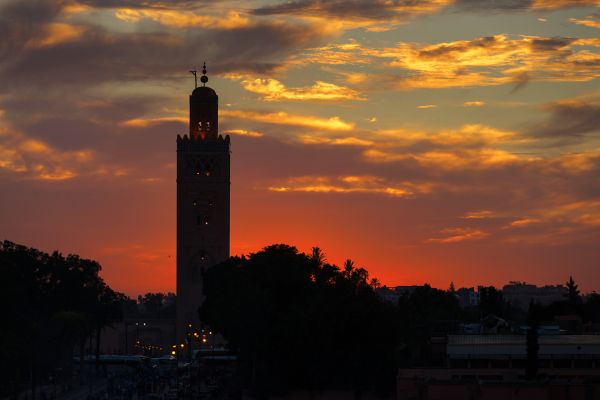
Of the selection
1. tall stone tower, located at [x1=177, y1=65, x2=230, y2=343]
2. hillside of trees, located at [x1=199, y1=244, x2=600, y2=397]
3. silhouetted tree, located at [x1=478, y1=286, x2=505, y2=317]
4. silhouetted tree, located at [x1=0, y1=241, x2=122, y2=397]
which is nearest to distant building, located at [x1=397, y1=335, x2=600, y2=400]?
hillside of trees, located at [x1=199, y1=244, x2=600, y2=397]

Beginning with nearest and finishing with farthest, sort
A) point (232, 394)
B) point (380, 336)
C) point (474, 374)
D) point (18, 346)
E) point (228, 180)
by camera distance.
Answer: point (474, 374) → point (380, 336) → point (232, 394) → point (18, 346) → point (228, 180)

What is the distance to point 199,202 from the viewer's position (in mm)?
166875

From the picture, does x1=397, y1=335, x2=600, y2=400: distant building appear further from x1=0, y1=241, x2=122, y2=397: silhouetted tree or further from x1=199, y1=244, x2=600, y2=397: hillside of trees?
x1=0, y1=241, x2=122, y2=397: silhouetted tree

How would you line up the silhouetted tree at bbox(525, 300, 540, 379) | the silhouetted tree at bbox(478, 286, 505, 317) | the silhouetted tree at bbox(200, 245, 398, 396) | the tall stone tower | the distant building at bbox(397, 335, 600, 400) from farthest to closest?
the tall stone tower < the silhouetted tree at bbox(478, 286, 505, 317) < the silhouetted tree at bbox(200, 245, 398, 396) < the distant building at bbox(397, 335, 600, 400) < the silhouetted tree at bbox(525, 300, 540, 379)

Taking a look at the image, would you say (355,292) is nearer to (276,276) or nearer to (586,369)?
(276,276)

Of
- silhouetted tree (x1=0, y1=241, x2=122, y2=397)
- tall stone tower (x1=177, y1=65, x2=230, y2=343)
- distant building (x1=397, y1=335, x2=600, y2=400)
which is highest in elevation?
tall stone tower (x1=177, y1=65, x2=230, y2=343)

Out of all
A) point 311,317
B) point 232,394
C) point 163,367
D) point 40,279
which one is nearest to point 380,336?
point 311,317

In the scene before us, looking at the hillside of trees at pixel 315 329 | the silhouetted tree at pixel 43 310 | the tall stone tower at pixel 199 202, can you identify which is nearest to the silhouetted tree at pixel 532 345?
the hillside of trees at pixel 315 329

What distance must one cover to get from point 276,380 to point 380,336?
22.1 ft

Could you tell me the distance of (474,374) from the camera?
85.0 m

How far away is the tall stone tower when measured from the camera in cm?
16438

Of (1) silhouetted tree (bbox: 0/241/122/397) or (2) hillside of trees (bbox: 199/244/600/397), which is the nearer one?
(2) hillside of trees (bbox: 199/244/600/397)

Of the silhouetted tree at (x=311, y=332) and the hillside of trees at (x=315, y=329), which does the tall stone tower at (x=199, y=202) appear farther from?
the silhouetted tree at (x=311, y=332)

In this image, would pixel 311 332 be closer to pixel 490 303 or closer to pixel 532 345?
pixel 532 345
